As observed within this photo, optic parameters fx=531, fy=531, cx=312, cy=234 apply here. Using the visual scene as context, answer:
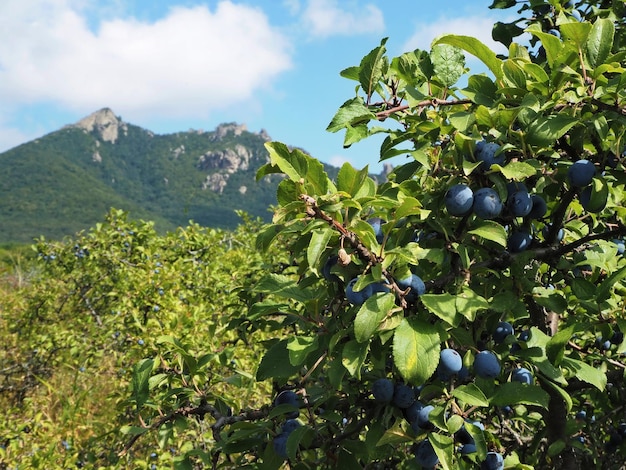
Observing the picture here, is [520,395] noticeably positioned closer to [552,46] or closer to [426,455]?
[426,455]

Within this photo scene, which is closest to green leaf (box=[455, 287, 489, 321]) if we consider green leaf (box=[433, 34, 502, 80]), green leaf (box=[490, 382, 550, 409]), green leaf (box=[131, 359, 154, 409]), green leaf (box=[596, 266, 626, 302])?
green leaf (box=[490, 382, 550, 409])

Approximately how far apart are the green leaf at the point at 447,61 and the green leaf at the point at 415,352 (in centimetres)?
79

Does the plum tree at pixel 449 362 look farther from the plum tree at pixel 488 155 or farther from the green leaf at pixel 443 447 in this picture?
the plum tree at pixel 488 155

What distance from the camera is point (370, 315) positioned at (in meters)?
1.19

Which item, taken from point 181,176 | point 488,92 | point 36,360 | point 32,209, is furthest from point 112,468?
point 181,176

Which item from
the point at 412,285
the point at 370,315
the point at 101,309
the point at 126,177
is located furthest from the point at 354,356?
the point at 126,177

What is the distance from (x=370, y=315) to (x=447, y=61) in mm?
838

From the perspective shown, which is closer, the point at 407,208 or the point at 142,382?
the point at 407,208

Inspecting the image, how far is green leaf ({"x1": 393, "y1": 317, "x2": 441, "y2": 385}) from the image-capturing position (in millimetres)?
1199

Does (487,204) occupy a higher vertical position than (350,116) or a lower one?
lower

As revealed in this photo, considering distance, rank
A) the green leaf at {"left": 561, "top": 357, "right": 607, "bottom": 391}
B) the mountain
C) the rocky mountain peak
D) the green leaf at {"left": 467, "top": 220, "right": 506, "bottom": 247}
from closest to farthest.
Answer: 1. the green leaf at {"left": 467, "top": 220, "right": 506, "bottom": 247}
2. the green leaf at {"left": 561, "top": 357, "right": 607, "bottom": 391}
3. the mountain
4. the rocky mountain peak

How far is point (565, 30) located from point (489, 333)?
2.84 ft

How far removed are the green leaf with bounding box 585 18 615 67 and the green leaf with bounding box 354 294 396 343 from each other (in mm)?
815

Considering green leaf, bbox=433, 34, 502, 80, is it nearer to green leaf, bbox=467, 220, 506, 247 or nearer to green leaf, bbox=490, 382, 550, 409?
green leaf, bbox=467, 220, 506, 247
